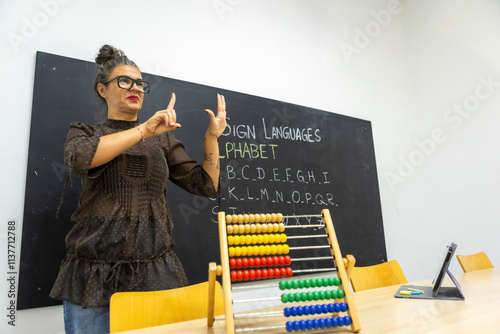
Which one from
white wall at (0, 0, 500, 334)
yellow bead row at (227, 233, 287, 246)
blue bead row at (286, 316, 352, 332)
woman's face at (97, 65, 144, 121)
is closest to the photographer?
blue bead row at (286, 316, 352, 332)

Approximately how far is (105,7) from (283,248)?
1.90 metres

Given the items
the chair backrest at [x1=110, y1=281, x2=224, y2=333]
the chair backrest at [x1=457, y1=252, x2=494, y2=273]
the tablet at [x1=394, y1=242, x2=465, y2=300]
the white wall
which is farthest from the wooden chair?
the chair backrest at [x1=457, y1=252, x2=494, y2=273]

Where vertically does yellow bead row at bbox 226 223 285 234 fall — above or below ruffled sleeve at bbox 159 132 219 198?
below

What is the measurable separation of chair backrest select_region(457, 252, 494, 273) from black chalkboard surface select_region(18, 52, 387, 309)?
79 cm

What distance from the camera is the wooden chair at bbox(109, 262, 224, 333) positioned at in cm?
103

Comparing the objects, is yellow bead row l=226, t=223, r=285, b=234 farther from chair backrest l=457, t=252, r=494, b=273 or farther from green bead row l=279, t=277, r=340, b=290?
chair backrest l=457, t=252, r=494, b=273

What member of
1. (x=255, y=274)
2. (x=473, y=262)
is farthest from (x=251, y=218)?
(x=473, y=262)

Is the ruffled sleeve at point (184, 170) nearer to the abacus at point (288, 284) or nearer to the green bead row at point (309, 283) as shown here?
the abacus at point (288, 284)

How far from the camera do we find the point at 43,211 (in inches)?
66.6

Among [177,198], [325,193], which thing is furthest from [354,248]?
[177,198]

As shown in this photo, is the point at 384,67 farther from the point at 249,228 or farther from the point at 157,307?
the point at 157,307

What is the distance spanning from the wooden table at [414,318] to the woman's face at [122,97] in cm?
89

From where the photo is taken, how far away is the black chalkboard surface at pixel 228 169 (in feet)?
5.57

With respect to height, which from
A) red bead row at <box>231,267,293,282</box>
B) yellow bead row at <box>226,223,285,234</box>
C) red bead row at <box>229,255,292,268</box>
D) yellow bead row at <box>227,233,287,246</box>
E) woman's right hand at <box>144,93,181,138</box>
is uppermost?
woman's right hand at <box>144,93,181,138</box>
